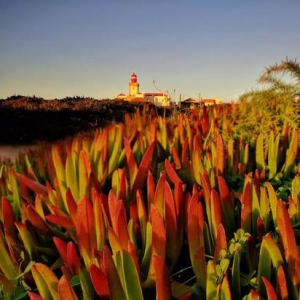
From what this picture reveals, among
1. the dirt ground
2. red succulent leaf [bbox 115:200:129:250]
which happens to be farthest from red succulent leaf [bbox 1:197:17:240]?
the dirt ground

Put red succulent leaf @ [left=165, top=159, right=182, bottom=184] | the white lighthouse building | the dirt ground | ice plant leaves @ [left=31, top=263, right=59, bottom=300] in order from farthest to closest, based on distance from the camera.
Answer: the dirt ground → the white lighthouse building → red succulent leaf @ [left=165, top=159, right=182, bottom=184] → ice plant leaves @ [left=31, top=263, right=59, bottom=300]

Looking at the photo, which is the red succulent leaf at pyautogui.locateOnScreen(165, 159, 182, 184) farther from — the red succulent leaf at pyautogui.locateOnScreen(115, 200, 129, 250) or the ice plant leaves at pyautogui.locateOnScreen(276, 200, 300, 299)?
the ice plant leaves at pyautogui.locateOnScreen(276, 200, 300, 299)

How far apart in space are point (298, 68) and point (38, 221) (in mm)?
2665

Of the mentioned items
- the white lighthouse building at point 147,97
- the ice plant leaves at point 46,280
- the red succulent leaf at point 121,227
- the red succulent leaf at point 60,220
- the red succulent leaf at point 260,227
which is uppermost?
the white lighthouse building at point 147,97

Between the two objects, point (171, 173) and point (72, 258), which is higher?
point (171, 173)

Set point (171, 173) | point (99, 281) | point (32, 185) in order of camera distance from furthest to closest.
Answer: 1. point (32, 185)
2. point (171, 173)
3. point (99, 281)

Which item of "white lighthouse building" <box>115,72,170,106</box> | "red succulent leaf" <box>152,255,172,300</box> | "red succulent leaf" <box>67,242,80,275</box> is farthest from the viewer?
"white lighthouse building" <box>115,72,170,106</box>

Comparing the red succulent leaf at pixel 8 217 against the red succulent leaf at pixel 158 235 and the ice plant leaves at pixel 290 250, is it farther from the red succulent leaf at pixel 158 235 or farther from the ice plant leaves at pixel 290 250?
the ice plant leaves at pixel 290 250

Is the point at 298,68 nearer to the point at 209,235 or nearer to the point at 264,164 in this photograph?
the point at 264,164

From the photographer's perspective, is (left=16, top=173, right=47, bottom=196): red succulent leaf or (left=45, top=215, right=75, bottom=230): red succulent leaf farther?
(left=16, top=173, right=47, bottom=196): red succulent leaf

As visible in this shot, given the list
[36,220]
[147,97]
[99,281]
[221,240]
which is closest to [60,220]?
[36,220]

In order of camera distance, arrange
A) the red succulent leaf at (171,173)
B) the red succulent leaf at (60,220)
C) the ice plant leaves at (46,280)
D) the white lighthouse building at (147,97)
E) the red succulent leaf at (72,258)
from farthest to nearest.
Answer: the white lighthouse building at (147,97), the red succulent leaf at (171,173), the red succulent leaf at (60,220), the red succulent leaf at (72,258), the ice plant leaves at (46,280)

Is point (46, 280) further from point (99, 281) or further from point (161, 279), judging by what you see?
point (161, 279)

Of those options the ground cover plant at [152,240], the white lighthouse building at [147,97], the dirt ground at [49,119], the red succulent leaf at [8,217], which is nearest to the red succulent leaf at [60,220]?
the ground cover plant at [152,240]
